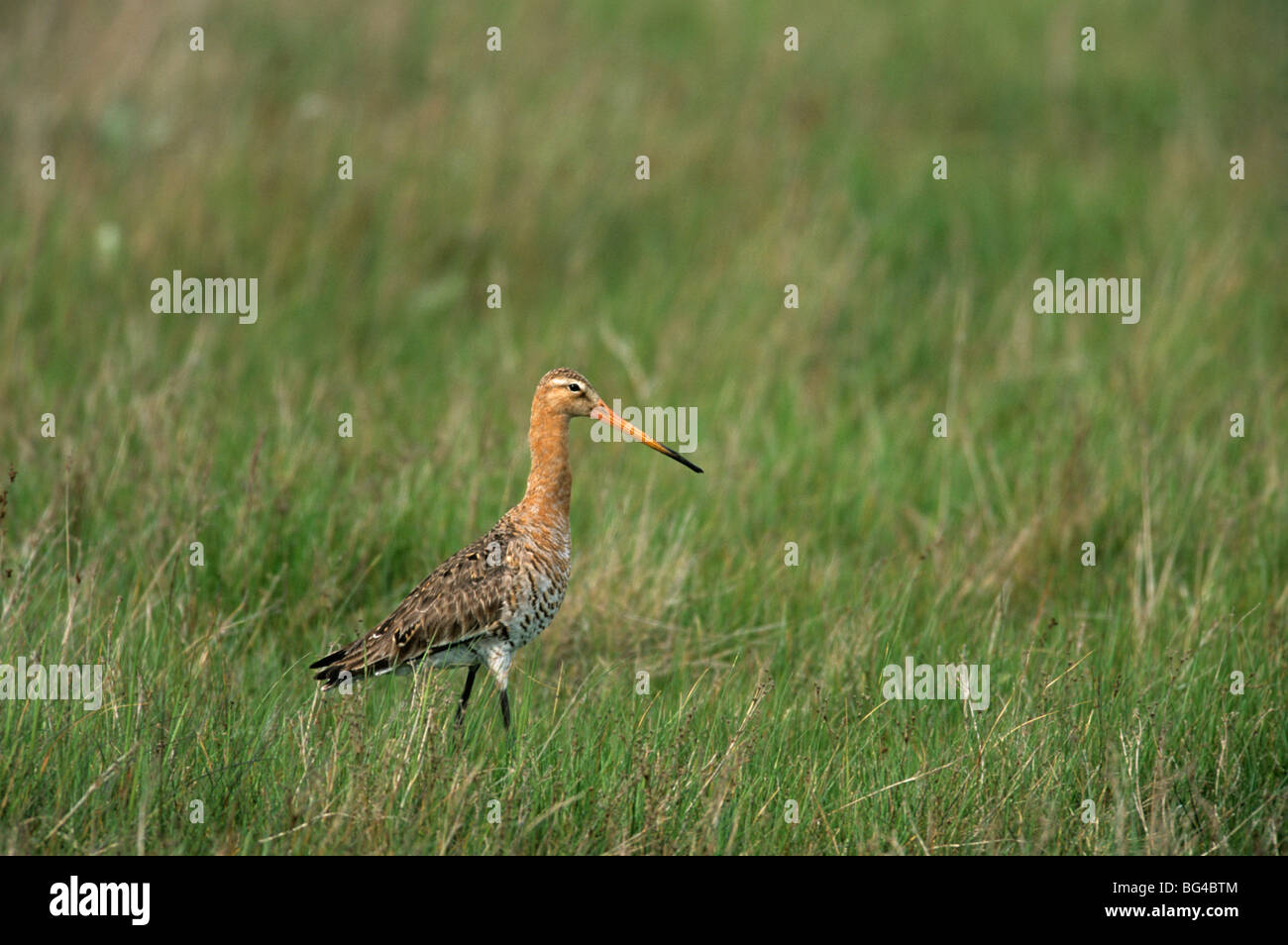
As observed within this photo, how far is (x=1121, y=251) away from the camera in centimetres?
1195

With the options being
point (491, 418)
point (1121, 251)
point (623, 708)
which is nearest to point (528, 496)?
point (623, 708)

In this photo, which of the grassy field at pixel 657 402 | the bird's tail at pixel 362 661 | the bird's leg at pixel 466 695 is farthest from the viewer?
the bird's leg at pixel 466 695

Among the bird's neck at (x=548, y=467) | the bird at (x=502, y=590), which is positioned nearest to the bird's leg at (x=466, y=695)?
the bird at (x=502, y=590)

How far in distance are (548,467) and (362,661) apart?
1.11m

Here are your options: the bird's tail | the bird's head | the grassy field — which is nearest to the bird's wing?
the bird's tail

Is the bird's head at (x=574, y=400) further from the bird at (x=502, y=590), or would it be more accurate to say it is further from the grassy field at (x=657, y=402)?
the grassy field at (x=657, y=402)

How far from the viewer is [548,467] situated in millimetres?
6035

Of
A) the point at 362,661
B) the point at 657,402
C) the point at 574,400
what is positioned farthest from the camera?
the point at 657,402

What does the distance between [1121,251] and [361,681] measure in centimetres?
836

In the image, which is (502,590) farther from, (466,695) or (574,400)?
(574,400)

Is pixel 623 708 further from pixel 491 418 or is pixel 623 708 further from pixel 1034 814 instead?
pixel 491 418

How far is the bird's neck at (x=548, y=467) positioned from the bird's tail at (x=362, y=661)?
2.67 feet

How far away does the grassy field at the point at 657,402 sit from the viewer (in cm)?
524

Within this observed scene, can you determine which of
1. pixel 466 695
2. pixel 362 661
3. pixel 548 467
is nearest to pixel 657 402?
pixel 548 467
